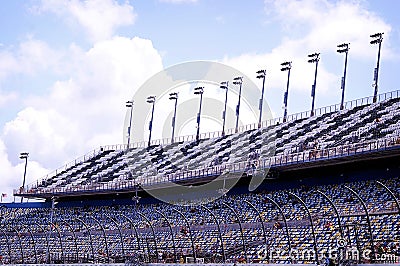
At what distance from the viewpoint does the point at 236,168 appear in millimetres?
72250

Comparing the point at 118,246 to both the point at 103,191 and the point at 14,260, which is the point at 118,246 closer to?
the point at 14,260

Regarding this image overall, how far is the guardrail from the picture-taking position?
57.8 meters

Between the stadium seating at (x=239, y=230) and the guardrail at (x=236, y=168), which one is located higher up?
the guardrail at (x=236, y=168)

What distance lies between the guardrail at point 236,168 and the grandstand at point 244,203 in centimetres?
11

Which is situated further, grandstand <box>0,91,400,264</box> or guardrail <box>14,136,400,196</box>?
guardrail <box>14,136,400,196</box>

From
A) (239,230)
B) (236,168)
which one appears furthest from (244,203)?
(239,230)

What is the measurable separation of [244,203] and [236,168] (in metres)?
5.23

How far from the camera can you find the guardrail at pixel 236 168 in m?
57.8

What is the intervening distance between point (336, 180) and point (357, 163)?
3.07 meters

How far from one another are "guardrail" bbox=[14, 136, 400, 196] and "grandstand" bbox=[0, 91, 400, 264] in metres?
Result: 0.11

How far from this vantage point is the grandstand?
47781 mm

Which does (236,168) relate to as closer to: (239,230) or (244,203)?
(244,203)

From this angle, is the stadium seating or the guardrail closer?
the stadium seating

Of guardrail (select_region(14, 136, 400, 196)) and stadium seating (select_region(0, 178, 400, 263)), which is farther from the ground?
guardrail (select_region(14, 136, 400, 196))
